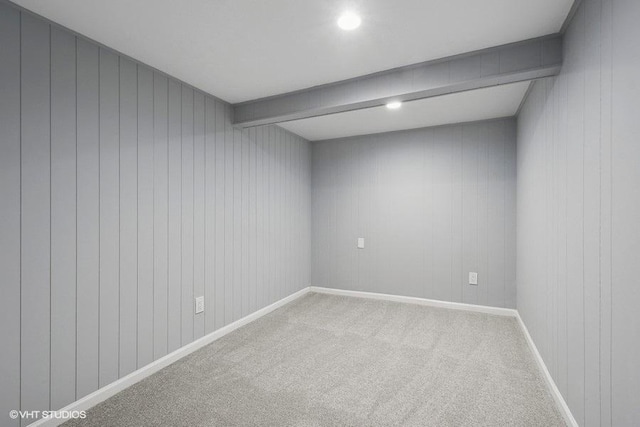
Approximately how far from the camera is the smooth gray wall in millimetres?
1072

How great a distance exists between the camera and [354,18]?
166cm

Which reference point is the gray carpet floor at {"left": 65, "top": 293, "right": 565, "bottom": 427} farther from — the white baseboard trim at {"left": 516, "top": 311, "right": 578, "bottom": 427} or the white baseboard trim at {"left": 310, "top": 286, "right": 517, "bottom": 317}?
the white baseboard trim at {"left": 310, "top": 286, "right": 517, "bottom": 317}

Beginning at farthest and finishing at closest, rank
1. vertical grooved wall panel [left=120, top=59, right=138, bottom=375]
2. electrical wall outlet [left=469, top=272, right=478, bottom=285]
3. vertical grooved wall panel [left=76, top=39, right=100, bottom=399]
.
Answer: electrical wall outlet [left=469, top=272, right=478, bottom=285]
vertical grooved wall panel [left=120, top=59, right=138, bottom=375]
vertical grooved wall panel [left=76, top=39, right=100, bottom=399]

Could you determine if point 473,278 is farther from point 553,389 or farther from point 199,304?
point 199,304

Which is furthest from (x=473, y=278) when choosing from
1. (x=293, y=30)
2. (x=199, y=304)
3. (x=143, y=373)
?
(x=143, y=373)

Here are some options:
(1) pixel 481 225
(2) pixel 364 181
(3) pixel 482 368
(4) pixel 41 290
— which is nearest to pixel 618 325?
(3) pixel 482 368

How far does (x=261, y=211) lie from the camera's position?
3.43 m

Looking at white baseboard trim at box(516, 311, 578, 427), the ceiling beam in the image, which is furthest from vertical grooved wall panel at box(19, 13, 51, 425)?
white baseboard trim at box(516, 311, 578, 427)

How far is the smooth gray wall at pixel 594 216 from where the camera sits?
3.52 ft

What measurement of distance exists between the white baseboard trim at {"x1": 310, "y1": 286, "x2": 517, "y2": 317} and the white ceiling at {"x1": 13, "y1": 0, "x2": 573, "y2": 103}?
111 inches

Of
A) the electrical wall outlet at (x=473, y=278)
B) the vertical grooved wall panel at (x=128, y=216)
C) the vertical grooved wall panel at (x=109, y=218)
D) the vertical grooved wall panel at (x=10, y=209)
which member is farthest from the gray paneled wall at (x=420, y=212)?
the vertical grooved wall panel at (x=10, y=209)

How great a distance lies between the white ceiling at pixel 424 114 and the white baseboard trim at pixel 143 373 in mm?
2362

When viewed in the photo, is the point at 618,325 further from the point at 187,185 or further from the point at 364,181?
the point at 364,181

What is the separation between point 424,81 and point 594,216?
135 centimetres
